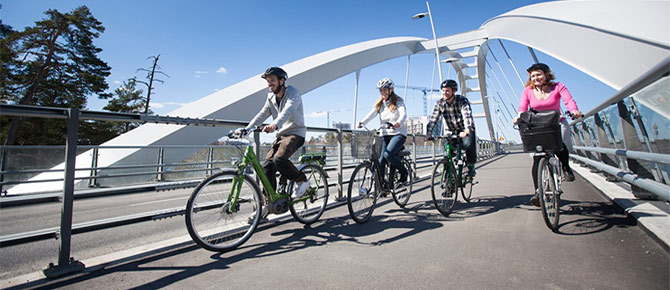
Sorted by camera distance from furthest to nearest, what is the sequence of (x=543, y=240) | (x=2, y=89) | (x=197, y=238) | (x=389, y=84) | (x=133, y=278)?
(x=2, y=89) → (x=389, y=84) → (x=543, y=240) → (x=197, y=238) → (x=133, y=278)

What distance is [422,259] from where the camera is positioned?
212 cm

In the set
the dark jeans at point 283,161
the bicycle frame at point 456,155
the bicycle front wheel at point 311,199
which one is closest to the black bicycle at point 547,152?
the bicycle frame at point 456,155

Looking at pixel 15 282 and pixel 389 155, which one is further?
pixel 389 155

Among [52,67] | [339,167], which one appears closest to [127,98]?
[52,67]

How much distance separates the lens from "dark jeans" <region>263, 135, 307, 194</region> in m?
2.87

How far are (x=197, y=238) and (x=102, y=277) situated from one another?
1.93ft

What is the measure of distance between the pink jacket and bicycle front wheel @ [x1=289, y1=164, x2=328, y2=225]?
2318 mm

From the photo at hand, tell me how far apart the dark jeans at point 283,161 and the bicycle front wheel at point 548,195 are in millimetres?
2252

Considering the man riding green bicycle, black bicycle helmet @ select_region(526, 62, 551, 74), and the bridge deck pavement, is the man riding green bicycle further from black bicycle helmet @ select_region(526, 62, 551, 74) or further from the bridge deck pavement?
black bicycle helmet @ select_region(526, 62, 551, 74)

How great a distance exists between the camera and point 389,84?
3734 mm

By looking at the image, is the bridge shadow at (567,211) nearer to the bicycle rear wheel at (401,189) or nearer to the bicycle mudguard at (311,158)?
the bicycle rear wheel at (401,189)

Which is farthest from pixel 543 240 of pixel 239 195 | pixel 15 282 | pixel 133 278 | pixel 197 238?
pixel 15 282

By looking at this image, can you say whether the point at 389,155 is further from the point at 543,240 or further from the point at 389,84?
the point at 543,240

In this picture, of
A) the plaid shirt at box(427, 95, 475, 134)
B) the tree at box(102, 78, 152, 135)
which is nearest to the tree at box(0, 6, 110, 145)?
the tree at box(102, 78, 152, 135)
